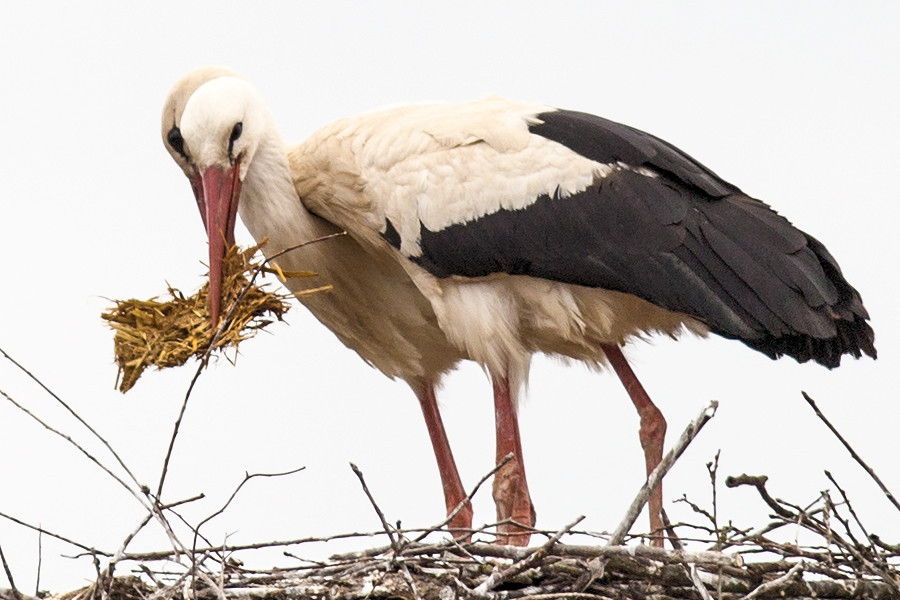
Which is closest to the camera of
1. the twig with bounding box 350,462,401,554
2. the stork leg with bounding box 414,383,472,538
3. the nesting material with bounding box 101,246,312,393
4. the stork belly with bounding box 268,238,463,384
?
the twig with bounding box 350,462,401,554

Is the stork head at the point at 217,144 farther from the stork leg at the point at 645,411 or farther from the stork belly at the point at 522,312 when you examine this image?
the stork leg at the point at 645,411

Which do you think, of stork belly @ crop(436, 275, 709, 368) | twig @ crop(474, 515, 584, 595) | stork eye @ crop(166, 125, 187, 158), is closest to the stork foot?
stork belly @ crop(436, 275, 709, 368)

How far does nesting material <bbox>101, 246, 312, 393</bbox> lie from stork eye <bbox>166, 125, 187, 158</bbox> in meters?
0.52

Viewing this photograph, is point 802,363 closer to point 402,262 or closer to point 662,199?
point 662,199

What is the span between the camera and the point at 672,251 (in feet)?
21.6

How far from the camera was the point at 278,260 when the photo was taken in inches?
281

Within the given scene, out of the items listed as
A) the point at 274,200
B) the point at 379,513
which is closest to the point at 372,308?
the point at 274,200

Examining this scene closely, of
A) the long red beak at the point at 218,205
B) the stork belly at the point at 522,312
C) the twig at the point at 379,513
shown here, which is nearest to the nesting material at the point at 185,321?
the long red beak at the point at 218,205

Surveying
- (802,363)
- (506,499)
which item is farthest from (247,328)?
(802,363)

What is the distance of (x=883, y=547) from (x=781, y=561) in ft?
1.00

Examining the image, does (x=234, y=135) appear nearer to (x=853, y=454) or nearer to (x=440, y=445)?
(x=440, y=445)

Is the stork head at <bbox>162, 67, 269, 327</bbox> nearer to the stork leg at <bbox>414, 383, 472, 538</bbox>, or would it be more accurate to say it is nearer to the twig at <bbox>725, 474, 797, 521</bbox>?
the stork leg at <bbox>414, 383, 472, 538</bbox>

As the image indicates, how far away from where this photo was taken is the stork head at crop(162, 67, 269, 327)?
6.80 metres

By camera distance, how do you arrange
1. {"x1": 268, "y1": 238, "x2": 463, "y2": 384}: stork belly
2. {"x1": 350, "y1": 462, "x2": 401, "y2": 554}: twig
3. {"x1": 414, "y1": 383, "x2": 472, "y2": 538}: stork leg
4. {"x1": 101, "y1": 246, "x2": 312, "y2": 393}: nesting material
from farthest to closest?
{"x1": 414, "y1": 383, "x2": 472, "y2": 538}: stork leg → {"x1": 268, "y1": 238, "x2": 463, "y2": 384}: stork belly → {"x1": 101, "y1": 246, "x2": 312, "y2": 393}: nesting material → {"x1": 350, "y1": 462, "x2": 401, "y2": 554}: twig
